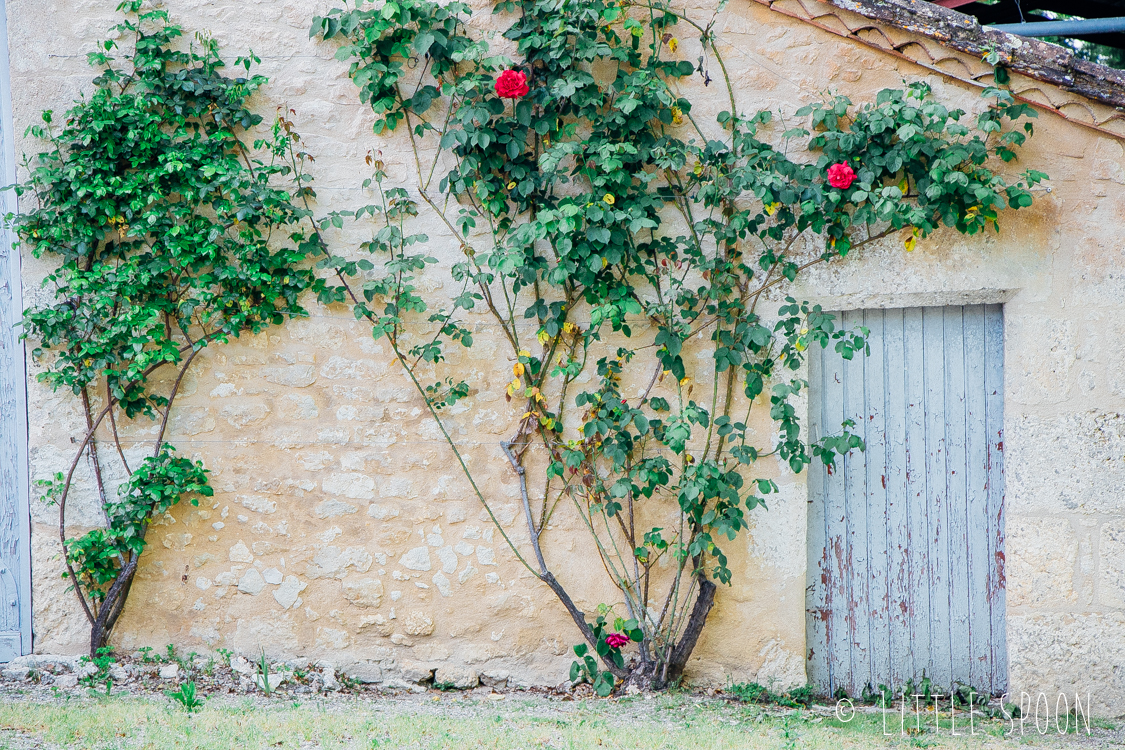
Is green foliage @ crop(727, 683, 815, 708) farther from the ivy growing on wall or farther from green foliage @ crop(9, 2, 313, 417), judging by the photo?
green foliage @ crop(9, 2, 313, 417)

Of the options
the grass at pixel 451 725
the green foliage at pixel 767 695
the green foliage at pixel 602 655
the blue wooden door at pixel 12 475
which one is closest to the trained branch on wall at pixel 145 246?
the blue wooden door at pixel 12 475

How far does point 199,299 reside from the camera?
3.58 metres

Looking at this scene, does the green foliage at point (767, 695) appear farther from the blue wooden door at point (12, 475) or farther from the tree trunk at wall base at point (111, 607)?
the blue wooden door at point (12, 475)

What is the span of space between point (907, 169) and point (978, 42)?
0.53m

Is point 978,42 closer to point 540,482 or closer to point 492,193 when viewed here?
point 492,193

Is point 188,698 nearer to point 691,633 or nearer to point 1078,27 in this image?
point 691,633

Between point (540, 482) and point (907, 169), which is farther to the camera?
point (540, 482)

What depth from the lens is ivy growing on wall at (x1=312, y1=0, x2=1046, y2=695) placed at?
3432 millimetres

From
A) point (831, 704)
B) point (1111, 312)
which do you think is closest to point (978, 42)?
point (1111, 312)

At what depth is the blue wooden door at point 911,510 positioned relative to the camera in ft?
12.1

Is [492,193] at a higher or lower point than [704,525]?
higher

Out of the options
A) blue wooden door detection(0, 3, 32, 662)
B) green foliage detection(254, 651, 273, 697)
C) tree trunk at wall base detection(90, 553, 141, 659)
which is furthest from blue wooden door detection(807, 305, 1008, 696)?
blue wooden door detection(0, 3, 32, 662)

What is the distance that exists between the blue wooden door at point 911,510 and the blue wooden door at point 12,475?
346 cm

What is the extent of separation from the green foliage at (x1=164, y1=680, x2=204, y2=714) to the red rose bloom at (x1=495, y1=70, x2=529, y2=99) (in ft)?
8.66
